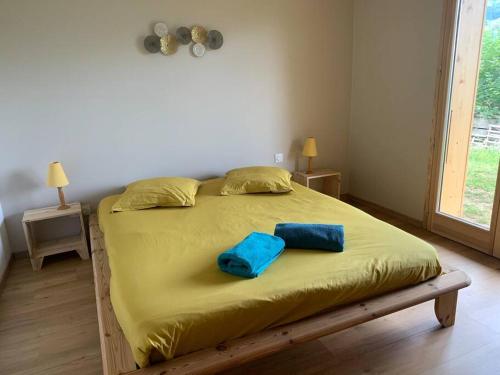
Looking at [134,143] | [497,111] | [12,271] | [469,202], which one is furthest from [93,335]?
[497,111]

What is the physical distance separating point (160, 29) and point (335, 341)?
2.84m

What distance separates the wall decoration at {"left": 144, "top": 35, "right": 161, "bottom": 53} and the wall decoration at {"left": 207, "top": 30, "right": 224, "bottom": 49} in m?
0.47

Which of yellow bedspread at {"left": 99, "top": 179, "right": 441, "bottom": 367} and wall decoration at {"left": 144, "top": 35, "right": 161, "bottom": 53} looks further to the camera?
wall decoration at {"left": 144, "top": 35, "right": 161, "bottom": 53}

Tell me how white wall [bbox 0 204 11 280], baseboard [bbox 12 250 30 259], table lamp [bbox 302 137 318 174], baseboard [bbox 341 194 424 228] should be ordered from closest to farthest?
white wall [bbox 0 204 11 280]
baseboard [bbox 12 250 30 259]
baseboard [bbox 341 194 424 228]
table lamp [bbox 302 137 318 174]

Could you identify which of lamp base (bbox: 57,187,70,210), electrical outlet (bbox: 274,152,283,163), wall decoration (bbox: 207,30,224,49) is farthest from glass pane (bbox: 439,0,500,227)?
lamp base (bbox: 57,187,70,210)

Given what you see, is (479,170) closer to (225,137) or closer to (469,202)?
(469,202)

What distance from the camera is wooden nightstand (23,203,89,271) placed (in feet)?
9.56

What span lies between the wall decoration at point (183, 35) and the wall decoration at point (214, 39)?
0.63ft

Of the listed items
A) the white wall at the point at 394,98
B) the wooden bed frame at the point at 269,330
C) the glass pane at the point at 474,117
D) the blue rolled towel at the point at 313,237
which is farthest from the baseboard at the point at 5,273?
the glass pane at the point at 474,117

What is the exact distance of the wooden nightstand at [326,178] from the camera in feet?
12.7

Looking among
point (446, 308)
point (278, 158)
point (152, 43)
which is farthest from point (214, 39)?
point (446, 308)

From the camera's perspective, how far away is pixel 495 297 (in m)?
2.43

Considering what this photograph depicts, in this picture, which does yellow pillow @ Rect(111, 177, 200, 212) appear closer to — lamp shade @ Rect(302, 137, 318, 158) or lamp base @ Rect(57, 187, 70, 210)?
lamp base @ Rect(57, 187, 70, 210)

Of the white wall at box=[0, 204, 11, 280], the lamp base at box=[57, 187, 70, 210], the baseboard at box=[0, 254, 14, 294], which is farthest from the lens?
the lamp base at box=[57, 187, 70, 210]
